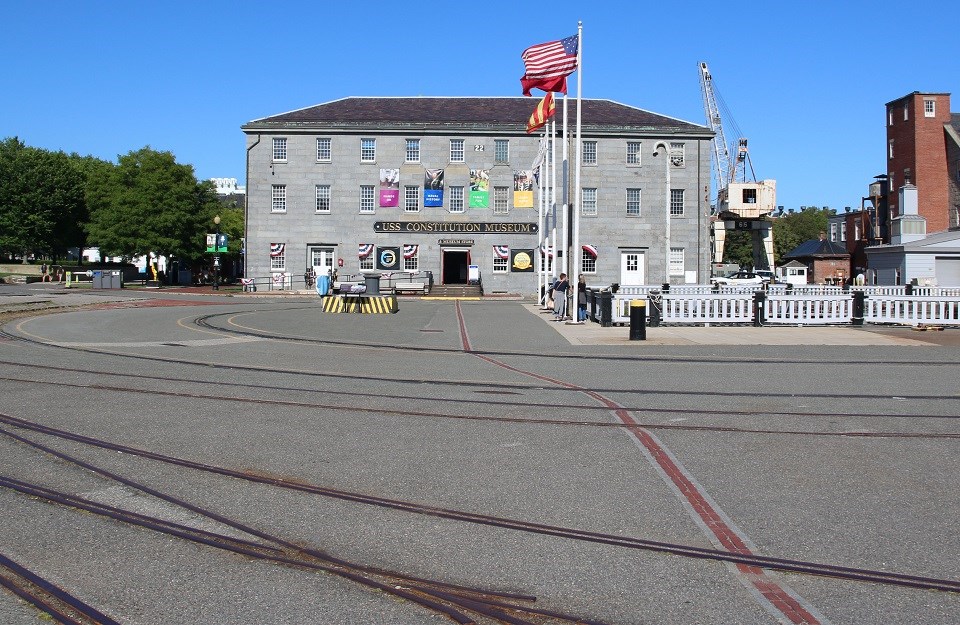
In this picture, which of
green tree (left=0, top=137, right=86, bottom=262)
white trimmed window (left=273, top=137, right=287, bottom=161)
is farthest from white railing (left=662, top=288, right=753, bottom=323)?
green tree (left=0, top=137, right=86, bottom=262)

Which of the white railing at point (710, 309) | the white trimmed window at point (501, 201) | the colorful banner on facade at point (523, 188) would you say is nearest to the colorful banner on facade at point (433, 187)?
the white trimmed window at point (501, 201)

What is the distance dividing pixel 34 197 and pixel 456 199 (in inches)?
1765

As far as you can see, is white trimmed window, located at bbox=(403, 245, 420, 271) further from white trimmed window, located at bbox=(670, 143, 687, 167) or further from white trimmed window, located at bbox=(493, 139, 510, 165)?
white trimmed window, located at bbox=(670, 143, 687, 167)

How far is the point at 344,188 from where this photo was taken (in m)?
64.2

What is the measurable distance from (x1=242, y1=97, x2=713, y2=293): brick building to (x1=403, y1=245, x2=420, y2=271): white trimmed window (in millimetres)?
70

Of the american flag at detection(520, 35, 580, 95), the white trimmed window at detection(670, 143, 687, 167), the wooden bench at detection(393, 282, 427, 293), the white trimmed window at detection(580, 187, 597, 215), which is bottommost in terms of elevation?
the wooden bench at detection(393, 282, 427, 293)

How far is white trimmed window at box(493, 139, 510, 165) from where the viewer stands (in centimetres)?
6444

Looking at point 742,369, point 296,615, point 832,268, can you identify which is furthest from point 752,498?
point 832,268

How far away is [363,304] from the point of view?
3731cm

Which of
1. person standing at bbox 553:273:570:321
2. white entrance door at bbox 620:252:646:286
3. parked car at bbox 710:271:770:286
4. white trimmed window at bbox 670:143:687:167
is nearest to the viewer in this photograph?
person standing at bbox 553:273:570:321

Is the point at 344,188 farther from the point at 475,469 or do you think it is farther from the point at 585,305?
the point at 475,469

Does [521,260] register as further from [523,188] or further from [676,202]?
[676,202]

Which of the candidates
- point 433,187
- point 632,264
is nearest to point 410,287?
point 433,187

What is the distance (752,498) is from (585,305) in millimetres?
25192
